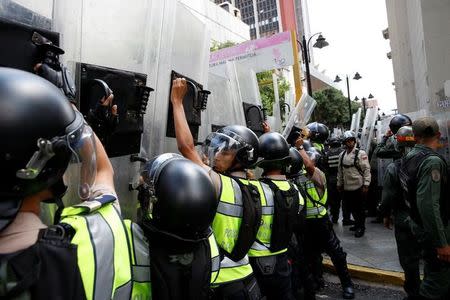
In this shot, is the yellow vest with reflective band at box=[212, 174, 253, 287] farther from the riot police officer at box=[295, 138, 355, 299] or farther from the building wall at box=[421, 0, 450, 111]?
the building wall at box=[421, 0, 450, 111]

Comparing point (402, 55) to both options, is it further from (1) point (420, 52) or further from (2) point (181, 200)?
(2) point (181, 200)

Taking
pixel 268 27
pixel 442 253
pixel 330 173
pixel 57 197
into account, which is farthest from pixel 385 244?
pixel 268 27

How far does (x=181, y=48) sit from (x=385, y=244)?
480 cm

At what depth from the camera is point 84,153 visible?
54.1 inches

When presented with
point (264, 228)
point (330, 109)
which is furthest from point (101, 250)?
point (330, 109)

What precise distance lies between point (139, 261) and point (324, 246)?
3405mm

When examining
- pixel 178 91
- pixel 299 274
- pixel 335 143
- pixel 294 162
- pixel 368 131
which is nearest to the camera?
pixel 178 91

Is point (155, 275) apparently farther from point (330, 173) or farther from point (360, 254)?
point (330, 173)

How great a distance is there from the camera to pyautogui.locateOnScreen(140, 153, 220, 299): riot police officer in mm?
1548

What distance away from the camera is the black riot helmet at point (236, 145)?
274cm

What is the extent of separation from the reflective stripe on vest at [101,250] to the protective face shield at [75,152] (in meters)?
0.15

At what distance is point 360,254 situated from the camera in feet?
19.6

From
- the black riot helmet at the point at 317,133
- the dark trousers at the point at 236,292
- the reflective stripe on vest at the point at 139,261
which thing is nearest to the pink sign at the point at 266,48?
the black riot helmet at the point at 317,133

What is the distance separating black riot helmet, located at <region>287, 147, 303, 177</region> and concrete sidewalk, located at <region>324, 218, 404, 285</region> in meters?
1.88
